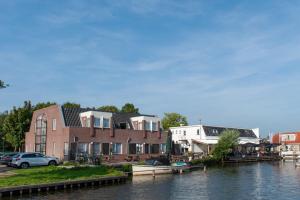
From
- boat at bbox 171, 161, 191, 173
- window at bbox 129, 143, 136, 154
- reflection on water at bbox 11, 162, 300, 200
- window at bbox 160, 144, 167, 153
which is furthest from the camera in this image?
window at bbox 160, 144, 167, 153

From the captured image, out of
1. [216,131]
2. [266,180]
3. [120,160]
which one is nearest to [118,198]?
[266,180]

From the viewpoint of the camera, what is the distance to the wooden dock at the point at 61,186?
101ft

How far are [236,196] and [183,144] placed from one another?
165 feet

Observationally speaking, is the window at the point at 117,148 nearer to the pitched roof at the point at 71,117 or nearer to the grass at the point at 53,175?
the pitched roof at the point at 71,117

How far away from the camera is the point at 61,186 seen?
113 ft

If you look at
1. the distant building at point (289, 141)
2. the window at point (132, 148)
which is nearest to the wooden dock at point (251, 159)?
the distant building at point (289, 141)

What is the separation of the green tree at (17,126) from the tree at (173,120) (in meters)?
50.8

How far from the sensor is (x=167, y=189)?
3581cm

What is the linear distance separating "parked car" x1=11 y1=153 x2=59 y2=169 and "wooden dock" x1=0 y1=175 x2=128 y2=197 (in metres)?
11.7

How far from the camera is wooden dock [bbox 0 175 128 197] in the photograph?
3067cm

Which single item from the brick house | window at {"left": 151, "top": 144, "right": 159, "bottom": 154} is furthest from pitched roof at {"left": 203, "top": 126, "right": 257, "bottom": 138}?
window at {"left": 151, "top": 144, "right": 159, "bottom": 154}

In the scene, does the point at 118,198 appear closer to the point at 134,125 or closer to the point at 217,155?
the point at 134,125

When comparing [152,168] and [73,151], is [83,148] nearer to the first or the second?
[73,151]

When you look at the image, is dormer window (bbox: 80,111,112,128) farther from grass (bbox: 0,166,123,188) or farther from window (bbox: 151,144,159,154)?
grass (bbox: 0,166,123,188)
